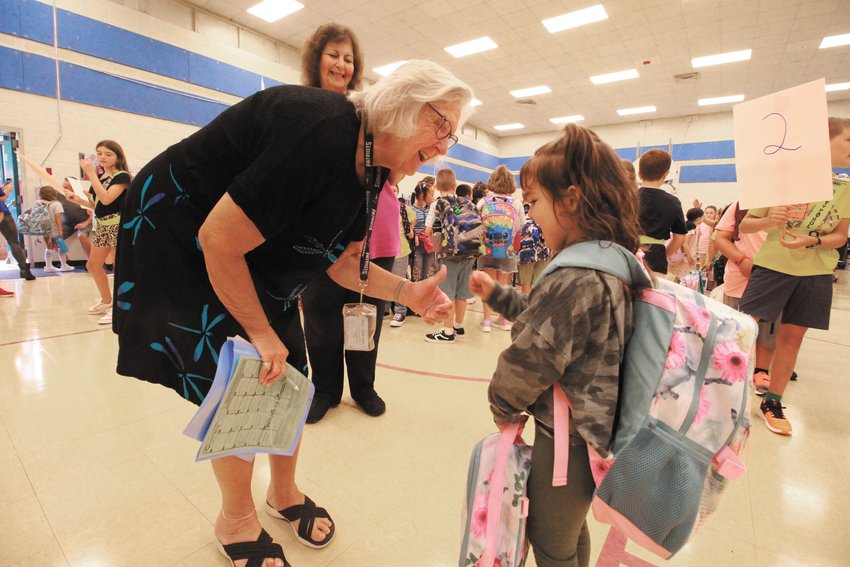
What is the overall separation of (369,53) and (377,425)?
29.1ft

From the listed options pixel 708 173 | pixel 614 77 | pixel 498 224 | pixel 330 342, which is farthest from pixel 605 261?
pixel 708 173

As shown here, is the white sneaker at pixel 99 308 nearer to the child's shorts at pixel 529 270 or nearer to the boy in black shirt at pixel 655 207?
the child's shorts at pixel 529 270

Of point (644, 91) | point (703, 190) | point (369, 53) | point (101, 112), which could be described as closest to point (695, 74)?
point (644, 91)

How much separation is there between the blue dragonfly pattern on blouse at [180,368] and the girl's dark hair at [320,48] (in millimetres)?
1327

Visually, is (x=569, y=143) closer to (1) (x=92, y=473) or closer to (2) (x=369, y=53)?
(1) (x=92, y=473)

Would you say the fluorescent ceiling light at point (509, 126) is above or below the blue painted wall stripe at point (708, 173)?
above

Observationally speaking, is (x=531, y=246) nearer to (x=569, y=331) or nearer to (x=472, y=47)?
(x=569, y=331)

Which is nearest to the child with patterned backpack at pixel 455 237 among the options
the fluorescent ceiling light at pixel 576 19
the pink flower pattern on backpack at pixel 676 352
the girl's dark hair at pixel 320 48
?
the girl's dark hair at pixel 320 48

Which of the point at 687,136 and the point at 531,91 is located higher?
the point at 531,91

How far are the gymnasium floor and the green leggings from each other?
0.49 meters

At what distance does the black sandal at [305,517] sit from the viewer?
4.19ft

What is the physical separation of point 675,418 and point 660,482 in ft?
0.40

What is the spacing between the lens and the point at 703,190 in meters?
12.1

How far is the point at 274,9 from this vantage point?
279 inches
